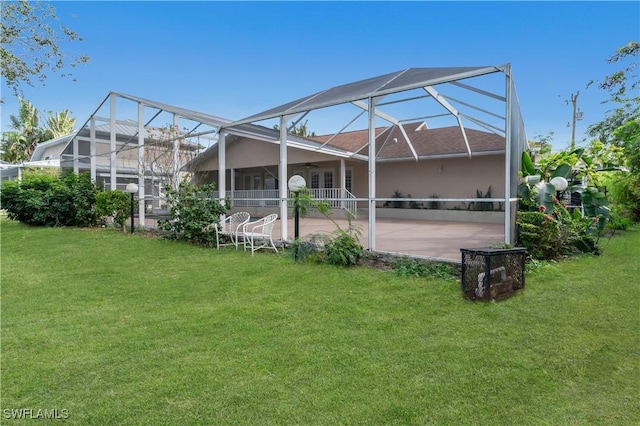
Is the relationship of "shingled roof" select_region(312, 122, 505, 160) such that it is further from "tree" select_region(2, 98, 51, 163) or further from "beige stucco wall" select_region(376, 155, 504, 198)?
"tree" select_region(2, 98, 51, 163)

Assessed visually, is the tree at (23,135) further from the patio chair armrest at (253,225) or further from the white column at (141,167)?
the patio chair armrest at (253,225)

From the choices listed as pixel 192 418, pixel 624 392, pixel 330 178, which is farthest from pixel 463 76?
pixel 330 178

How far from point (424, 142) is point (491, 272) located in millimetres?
14055

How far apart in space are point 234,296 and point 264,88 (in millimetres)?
17684

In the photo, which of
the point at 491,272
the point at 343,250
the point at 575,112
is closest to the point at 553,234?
the point at 491,272

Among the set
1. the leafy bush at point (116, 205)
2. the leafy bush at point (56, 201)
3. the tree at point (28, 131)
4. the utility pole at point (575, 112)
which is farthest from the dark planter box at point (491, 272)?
the tree at point (28, 131)

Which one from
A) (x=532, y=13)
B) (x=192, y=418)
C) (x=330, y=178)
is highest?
(x=532, y=13)

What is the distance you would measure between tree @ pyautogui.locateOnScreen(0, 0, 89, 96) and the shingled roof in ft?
30.8

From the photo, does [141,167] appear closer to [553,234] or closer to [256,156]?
[256,156]

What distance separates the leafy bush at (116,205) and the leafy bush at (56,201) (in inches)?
32.5

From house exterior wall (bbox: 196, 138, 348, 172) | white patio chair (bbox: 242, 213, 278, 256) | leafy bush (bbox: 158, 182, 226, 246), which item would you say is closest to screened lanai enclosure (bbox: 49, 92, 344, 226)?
leafy bush (bbox: 158, 182, 226, 246)

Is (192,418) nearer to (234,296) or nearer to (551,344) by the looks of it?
(234,296)

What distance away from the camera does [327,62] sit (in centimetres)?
1591

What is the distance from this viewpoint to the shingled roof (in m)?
15.3
